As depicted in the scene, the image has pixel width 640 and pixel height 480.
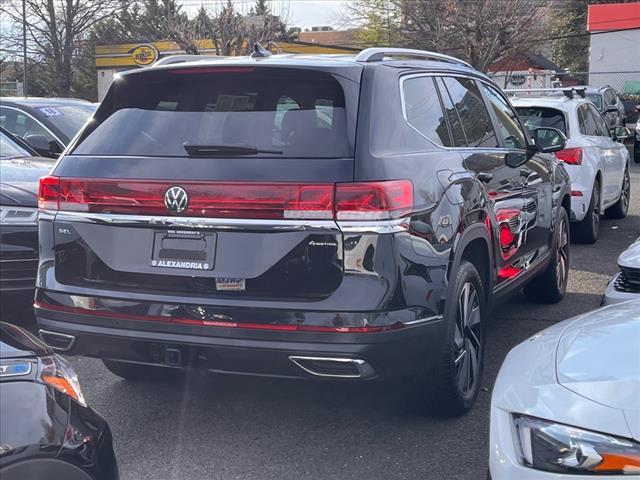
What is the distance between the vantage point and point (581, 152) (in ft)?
29.2

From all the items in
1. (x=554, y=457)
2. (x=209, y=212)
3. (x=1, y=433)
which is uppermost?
(x=209, y=212)

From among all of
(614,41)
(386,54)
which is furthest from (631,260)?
(614,41)

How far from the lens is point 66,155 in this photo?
13.1ft

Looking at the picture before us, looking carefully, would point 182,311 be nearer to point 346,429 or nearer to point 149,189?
point 149,189

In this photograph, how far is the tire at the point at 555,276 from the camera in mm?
6473

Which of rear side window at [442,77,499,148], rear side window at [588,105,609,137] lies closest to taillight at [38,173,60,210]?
rear side window at [442,77,499,148]

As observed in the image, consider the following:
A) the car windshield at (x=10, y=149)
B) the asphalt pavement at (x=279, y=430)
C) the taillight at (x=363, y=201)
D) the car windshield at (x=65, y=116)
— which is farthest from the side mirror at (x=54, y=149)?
the taillight at (x=363, y=201)

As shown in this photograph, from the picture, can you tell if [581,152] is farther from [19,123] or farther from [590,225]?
[19,123]

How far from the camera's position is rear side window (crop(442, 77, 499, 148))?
478 centimetres

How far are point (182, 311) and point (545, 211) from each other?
3.28m

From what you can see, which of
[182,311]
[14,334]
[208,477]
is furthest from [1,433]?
[208,477]

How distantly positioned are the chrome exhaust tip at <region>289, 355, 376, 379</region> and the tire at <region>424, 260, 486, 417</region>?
0.52 m

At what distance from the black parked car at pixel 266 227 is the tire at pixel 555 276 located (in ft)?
7.88

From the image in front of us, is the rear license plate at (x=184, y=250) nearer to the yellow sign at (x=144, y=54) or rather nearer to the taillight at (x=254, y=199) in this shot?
the taillight at (x=254, y=199)
